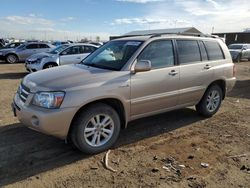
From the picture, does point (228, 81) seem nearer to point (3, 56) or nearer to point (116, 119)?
point (116, 119)

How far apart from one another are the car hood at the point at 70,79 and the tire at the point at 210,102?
2.47m

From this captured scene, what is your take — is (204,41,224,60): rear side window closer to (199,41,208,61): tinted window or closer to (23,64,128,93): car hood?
(199,41,208,61): tinted window

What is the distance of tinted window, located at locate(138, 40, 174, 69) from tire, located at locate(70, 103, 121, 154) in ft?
3.80

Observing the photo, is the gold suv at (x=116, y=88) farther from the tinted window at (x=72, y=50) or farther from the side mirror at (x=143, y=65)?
the tinted window at (x=72, y=50)

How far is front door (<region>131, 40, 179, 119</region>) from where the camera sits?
495 centimetres

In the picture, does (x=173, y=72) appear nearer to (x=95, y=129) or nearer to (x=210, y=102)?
(x=210, y=102)

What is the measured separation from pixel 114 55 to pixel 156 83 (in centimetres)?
95

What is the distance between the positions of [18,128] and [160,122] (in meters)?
2.90

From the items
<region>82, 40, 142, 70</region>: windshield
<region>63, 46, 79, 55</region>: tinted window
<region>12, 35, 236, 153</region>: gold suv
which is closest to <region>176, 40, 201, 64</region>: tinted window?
<region>12, 35, 236, 153</region>: gold suv

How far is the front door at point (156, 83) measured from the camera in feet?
16.2

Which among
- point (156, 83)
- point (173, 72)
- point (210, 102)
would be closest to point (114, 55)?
point (156, 83)

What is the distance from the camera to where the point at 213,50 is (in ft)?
21.4

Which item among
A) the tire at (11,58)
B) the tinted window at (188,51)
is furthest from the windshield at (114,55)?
the tire at (11,58)

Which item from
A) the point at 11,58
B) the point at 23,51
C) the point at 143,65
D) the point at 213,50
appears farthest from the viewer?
the point at 11,58
